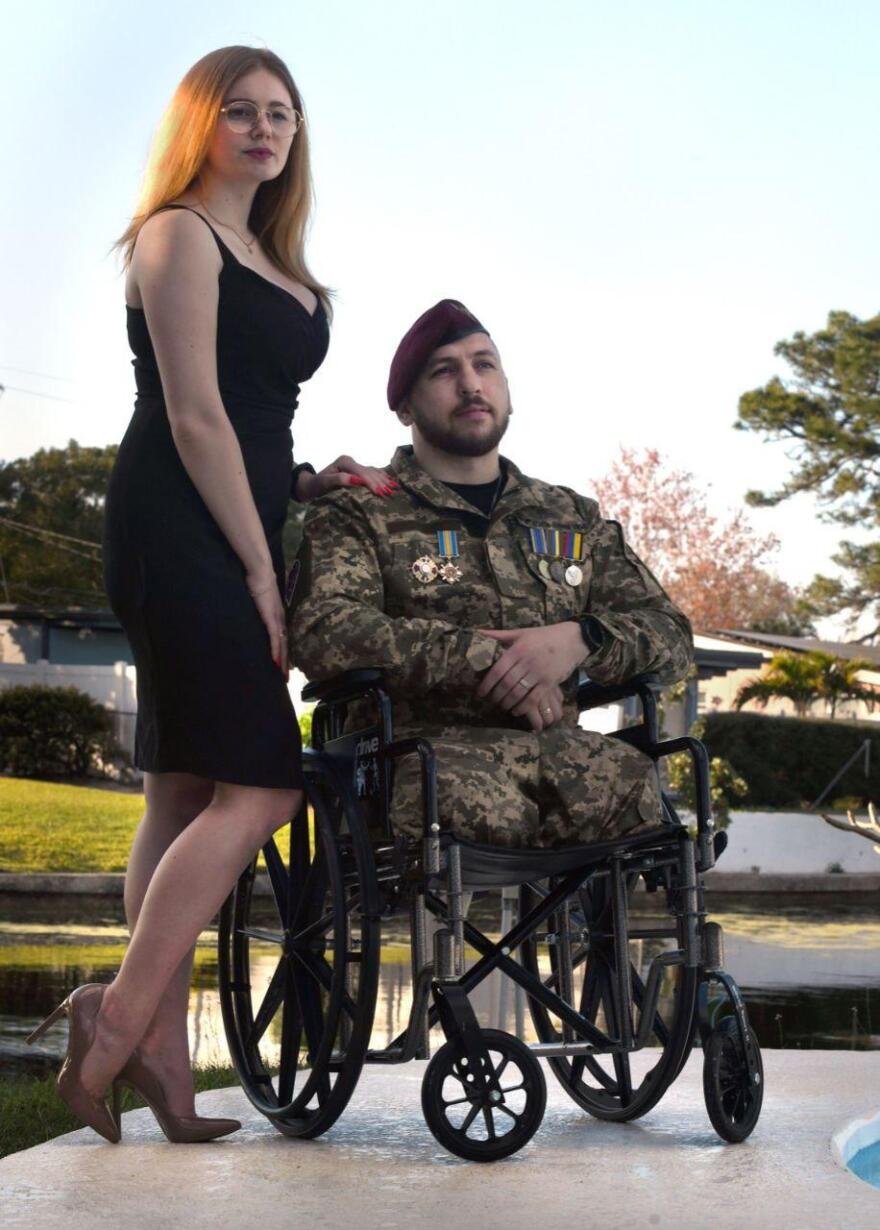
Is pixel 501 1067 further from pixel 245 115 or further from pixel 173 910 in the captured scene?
pixel 245 115

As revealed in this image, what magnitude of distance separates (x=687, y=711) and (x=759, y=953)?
60.2 ft

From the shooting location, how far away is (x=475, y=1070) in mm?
3174

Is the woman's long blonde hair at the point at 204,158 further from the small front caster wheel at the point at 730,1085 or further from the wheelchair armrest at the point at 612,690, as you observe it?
the small front caster wheel at the point at 730,1085

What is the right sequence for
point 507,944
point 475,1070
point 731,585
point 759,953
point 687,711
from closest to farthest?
point 475,1070, point 507,944, point 759,953, point 687,711, point 731,585

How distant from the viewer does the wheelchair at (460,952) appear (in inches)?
127

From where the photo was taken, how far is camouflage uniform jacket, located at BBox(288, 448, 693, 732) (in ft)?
11.6

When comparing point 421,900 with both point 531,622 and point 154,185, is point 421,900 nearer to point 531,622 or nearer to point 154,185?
point 531,622

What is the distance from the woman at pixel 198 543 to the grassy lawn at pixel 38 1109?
924mm

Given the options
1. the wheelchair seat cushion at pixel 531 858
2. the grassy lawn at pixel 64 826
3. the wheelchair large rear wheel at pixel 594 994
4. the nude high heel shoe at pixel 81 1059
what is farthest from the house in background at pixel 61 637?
the wheelchair seat cushion at pixel 531 858

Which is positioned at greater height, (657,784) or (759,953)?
(657,784)

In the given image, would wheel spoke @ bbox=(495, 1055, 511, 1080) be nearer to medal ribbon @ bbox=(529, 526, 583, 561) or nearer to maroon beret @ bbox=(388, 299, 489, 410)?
medal ribbon @ bbox=(529, 526, 583, 561)

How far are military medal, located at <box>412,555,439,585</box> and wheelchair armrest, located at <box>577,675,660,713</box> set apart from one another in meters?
0.42

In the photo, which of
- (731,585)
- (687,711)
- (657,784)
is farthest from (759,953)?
(731,585)

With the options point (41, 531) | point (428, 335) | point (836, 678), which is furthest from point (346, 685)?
point (41, 531)
